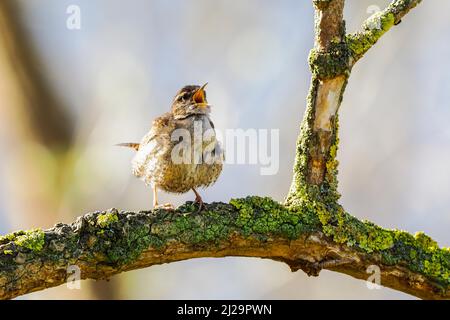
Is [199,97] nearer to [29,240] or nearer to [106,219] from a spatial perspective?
[106,219]

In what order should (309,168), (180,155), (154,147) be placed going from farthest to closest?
1. (154,147)
2. (180,155)
3. (309,168)

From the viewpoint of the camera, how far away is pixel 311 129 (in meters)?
4.88

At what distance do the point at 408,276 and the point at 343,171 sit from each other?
4804 mm

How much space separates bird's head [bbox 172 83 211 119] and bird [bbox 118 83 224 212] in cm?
8

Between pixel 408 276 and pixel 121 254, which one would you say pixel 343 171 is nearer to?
pixel 408 276

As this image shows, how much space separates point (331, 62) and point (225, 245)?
1.36 metres

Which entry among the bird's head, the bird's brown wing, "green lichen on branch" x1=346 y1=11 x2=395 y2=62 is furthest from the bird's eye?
"green lichen on branch" x1=346 y1=11 x2=395 y2=62

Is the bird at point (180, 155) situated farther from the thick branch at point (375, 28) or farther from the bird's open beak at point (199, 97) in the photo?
the thick branch at point (375, 28)

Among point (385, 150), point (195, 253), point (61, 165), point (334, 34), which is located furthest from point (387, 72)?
point (195, 253)

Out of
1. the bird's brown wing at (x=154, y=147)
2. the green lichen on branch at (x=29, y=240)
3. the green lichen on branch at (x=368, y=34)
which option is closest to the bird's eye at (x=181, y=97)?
the bird's brown wing at (x=154, y=147)

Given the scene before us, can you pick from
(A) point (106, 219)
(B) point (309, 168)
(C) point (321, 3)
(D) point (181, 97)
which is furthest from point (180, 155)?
(C) point (321, 3)

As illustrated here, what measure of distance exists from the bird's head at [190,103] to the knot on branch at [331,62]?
1.64 meters

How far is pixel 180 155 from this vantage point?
222 inches

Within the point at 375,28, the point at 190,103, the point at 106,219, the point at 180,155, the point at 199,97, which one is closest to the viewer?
the point at 106,219
